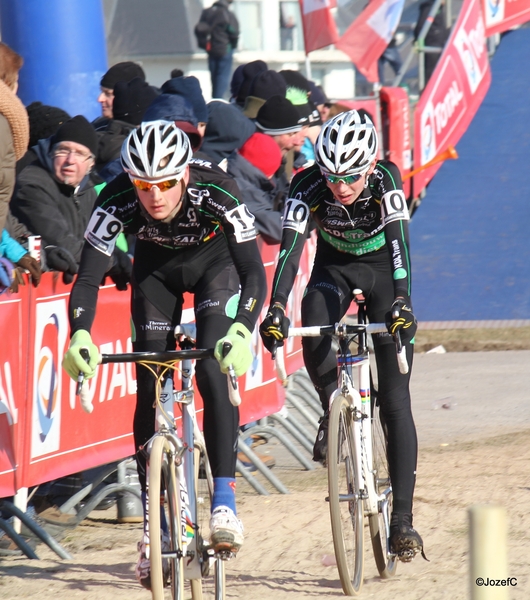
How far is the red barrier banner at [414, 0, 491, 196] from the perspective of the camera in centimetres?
1398

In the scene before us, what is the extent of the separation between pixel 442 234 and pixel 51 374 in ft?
30.9

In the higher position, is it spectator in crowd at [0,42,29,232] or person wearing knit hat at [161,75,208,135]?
spectator in crowd at [0,42,29,232]

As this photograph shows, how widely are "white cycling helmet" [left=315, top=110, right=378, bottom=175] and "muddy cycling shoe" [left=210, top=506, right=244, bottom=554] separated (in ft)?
5.53

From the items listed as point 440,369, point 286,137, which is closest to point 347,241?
point 286,137

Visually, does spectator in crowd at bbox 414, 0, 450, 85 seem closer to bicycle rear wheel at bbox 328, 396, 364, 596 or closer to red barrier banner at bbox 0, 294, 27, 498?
red barrier banner at bbox 0, 294, 27, 498

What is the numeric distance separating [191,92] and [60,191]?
1.36 metres

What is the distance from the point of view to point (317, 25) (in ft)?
46.9

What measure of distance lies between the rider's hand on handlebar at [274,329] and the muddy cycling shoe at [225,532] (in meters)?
0.78

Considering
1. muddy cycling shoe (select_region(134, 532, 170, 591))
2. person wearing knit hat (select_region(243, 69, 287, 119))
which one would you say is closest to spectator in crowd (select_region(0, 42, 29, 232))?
muddy cycling shoe (select_region(134, 532, 170, 591))

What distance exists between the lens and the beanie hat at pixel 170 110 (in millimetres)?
6758

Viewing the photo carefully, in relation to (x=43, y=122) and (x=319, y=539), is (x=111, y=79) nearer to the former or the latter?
(x=43, y=122)

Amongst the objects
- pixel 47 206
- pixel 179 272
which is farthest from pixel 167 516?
pixel 47 206

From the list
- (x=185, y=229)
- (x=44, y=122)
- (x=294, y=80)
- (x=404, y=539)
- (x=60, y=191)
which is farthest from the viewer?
(x=294, y=80)

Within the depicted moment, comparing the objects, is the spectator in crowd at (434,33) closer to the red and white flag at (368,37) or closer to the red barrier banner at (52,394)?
the red and white flag at (368,37)
